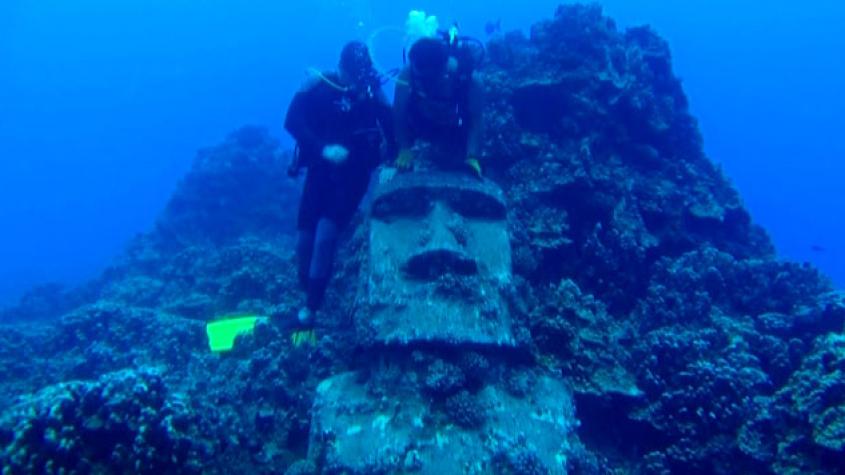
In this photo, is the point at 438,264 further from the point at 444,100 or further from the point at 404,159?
the point at 444,100

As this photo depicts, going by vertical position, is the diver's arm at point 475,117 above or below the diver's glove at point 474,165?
above

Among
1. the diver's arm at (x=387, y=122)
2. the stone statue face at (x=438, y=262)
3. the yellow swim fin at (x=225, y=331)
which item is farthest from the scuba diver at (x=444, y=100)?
the yellow swim fin at (x=225, y=331)

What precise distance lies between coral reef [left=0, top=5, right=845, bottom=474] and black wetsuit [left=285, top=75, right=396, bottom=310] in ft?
1.94

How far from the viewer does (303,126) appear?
317 inches

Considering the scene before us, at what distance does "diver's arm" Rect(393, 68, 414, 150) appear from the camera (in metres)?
7.83

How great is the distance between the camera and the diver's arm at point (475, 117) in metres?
8.02

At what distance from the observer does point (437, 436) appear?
534 cm

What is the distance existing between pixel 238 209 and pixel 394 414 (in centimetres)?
1653

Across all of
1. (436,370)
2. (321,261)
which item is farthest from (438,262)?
(321,261)

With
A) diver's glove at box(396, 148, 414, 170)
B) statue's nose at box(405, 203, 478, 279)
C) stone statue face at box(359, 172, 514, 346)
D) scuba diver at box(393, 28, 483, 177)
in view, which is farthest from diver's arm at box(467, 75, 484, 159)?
statue's nose at box(405, 203, 478, 279)

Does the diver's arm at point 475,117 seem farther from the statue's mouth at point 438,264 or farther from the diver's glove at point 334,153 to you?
the statue's mouth at point 438,264

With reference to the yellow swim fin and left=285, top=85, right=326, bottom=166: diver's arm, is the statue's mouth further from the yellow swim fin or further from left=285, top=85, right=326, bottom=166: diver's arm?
the yellow swim fin

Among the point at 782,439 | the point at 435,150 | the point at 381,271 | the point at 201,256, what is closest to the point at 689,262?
the point at 782,439

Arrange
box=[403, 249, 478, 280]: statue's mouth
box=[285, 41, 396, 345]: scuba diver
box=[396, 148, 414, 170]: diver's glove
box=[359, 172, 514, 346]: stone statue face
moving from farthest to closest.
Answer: box=[285, 41, 396, 345]: scuba diver
box=[396, 148, 414, 170]: diver's glove
box=[403, 249, 478, 280]: statue's mouth
box=[359, 172, 514, 346]: stone statue face
